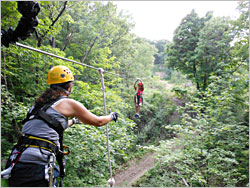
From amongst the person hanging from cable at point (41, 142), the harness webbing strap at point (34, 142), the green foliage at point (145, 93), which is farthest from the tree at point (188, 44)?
the harness webbing strap at point (34, 142)

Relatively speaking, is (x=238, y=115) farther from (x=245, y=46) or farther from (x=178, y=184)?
(x=178, y=184)

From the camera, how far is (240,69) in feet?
28.5

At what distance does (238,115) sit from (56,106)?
706 cm

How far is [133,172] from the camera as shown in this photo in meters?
8.05

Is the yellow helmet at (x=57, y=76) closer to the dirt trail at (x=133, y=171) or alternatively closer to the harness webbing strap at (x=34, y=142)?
the harness webbing strap at (x=34, y=142)

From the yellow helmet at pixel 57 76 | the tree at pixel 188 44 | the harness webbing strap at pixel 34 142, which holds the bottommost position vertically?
the harness webbing strap at pixel 34 142

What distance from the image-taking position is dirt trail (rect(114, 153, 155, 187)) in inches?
286

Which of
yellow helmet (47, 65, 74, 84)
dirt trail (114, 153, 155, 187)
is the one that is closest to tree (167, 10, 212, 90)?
dirt trail (114, 153, 155, 187)

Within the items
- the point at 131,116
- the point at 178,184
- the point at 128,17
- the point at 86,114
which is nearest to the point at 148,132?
the point at 131,116

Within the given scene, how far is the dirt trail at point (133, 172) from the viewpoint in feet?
23.9

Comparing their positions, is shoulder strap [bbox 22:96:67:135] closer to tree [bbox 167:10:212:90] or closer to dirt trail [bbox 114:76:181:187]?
dirt trail [bbox 114:76:181:187]

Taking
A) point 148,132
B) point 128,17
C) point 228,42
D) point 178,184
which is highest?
point 128,17

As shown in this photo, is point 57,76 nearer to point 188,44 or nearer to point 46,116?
point 46,116

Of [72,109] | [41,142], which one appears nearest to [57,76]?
[72,109]
